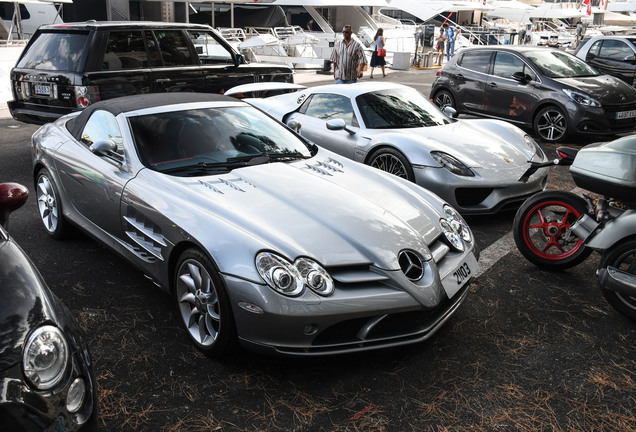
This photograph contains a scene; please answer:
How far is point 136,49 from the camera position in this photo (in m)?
8.33

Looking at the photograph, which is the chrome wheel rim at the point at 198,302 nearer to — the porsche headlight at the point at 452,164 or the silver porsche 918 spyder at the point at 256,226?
the silver porsche 918 spyder at the point at 256,226

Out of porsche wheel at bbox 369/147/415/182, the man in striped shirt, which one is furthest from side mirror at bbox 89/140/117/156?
the man in striped shirt

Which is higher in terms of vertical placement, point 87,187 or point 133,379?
point 87,187

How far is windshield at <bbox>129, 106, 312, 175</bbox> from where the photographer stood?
418cm

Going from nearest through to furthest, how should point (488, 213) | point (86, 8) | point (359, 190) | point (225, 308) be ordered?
point (225, 308), point (359, 190), point (488, 213), point (86, 8)

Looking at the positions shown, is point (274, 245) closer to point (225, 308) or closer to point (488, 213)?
point (225, 308)

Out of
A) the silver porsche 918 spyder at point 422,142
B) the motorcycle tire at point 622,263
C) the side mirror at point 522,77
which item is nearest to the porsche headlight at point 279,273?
the motorcycle tire at point 622,263

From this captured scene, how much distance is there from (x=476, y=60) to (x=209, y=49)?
518cm

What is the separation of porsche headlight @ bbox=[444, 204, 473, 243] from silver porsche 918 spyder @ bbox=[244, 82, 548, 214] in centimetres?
166

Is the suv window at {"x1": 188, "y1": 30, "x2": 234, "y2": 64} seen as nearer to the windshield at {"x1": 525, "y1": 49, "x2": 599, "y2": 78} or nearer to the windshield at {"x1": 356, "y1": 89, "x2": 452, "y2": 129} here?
the windshield at {"x1": 356, "y1": 89, "x2": 452, "y2": 129}

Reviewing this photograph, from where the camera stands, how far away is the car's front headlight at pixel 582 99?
961 centimetres

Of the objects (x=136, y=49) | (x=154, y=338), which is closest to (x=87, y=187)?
(x=154, y=338)

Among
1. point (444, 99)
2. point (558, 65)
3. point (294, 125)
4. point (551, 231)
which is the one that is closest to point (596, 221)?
point (551, 231)

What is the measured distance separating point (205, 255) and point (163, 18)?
29.8 m
